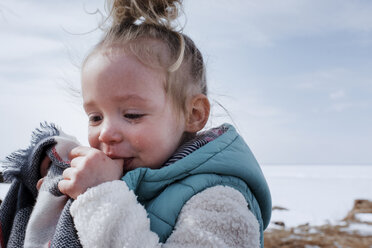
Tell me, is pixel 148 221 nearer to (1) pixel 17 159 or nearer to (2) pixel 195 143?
(2) pixel 195 143

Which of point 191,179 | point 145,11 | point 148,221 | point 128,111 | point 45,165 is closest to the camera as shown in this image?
point 148,221

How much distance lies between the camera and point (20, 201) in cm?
Result: 170

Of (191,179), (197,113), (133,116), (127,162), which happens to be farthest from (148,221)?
(197,113)

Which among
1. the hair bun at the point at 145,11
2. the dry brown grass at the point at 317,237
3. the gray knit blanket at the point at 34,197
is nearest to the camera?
the gray knit blanket at the point at 34,197

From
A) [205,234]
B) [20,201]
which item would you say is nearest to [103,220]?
[205,234]

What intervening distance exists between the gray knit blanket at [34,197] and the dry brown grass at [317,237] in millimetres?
3258

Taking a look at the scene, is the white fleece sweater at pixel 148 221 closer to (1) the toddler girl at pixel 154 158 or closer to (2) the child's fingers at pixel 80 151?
(1) the toddler girl at pixel 154 158

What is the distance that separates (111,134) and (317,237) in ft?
13.2

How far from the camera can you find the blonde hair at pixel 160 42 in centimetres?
161

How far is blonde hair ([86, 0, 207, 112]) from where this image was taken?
1613 millimetres

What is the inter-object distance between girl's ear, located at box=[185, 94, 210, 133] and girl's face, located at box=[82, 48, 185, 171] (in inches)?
6.8

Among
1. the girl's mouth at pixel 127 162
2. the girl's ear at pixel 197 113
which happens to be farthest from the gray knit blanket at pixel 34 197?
the girl's ear at pixel 197 113

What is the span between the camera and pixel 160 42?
1.71 m

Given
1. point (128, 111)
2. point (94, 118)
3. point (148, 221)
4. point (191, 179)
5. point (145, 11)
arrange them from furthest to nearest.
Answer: point (145, 11), point (94, 118), point (128, 111), point (191, 179), point (148, 221)
